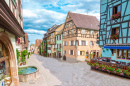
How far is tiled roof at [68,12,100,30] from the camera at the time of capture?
20.9 m

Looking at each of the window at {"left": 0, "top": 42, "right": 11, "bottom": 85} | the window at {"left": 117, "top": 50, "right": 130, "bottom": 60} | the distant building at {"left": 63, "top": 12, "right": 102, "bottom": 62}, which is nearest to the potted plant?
the window at {"left": 117, "top": 50, "right": 130, "bottom": 60}

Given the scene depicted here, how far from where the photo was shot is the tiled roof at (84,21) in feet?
68.6

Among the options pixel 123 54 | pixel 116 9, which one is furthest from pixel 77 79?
pixel 116 9

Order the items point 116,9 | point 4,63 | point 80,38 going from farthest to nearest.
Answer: point 80,38, point 116,9, point 4,63

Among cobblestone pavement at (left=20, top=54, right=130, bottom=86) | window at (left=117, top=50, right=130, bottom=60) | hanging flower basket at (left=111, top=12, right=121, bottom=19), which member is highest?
hanging flower basket at (left=111, top=12, right=121, bottom=19)

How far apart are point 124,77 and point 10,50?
10364 millimetres

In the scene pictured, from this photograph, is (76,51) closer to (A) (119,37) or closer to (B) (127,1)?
(A) (119,37)

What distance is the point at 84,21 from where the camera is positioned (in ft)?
73.0

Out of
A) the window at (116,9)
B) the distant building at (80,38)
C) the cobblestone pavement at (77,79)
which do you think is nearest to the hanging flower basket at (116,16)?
the window at (116,9)

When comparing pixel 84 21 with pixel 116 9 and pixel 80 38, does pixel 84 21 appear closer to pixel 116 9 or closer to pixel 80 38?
pixel 80 38

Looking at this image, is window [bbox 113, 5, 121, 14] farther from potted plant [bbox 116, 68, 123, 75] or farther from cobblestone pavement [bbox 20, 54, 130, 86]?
cobblestone pavement [bbox 20, 54, 130, 86]

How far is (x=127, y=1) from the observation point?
10.4 m

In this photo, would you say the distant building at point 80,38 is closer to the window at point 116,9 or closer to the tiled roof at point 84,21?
the tiled roof at point 84,21

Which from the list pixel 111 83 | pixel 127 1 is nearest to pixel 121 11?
pixel 127 1
